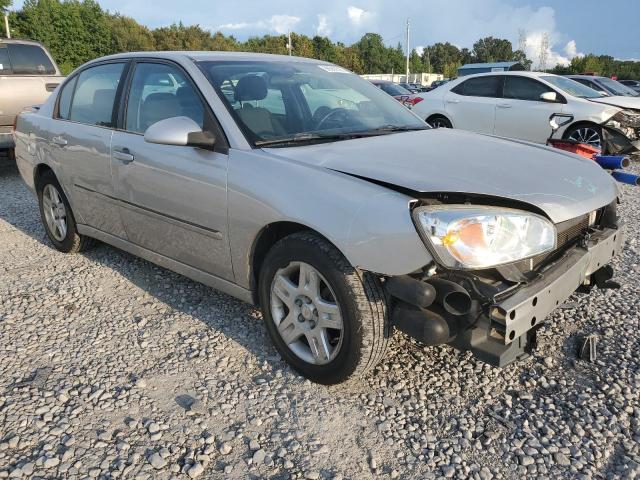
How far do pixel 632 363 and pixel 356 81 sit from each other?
8.42 ft

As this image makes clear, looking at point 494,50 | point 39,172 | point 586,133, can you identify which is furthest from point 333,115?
point 494,50

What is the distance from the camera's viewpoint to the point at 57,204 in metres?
4.72

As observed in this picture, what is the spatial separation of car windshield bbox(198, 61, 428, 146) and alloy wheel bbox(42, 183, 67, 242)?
83.2 inches

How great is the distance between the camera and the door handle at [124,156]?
356 centimetres

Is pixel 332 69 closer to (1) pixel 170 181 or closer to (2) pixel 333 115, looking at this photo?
(2) pixel 333 115

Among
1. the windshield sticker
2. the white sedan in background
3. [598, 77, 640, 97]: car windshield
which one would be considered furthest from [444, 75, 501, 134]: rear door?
the windshield sticker

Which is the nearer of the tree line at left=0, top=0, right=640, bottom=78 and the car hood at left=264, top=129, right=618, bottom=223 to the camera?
the car hood at left=264, top=129, right=618, bottom=223

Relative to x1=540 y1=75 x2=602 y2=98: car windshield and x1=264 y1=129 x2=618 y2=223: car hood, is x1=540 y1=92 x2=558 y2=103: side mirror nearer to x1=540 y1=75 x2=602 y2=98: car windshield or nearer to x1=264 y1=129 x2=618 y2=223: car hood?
x1=540 y1=75 x2=602 y2=98: car windshield

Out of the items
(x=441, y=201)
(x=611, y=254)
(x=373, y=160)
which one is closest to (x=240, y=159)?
(x=373, y=160)

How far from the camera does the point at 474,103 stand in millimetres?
10281

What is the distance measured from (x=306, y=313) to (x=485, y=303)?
2.93 ft

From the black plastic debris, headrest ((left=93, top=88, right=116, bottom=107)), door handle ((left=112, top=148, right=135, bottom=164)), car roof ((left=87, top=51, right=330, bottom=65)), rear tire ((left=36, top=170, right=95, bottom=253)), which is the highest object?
car roof ((left=87, top=51, right=330, bottom=65))

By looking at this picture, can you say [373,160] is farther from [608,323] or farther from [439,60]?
[439,60]

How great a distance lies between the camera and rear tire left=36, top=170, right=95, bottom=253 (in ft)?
15.1
